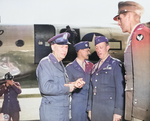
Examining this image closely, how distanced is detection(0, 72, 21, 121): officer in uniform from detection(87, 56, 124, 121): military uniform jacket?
2.95 ft

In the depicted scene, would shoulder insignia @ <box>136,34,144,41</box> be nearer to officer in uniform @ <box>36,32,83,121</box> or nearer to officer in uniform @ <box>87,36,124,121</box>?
officer in uniform @ <box>87,36,124,121</box>

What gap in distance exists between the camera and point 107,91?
1.77 metres

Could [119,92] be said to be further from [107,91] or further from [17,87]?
[17,87]

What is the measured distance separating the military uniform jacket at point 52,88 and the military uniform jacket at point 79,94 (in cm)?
11

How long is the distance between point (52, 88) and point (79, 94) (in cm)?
36

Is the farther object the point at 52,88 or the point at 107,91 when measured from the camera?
the point at 107,91

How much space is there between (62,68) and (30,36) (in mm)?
603

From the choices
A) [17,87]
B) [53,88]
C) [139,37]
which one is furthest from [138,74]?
[17,87]

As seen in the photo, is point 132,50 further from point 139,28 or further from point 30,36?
point 30,36

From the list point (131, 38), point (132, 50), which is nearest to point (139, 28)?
point (131, 38)

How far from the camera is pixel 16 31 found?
1945 mm

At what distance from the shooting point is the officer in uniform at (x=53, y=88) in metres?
1.69

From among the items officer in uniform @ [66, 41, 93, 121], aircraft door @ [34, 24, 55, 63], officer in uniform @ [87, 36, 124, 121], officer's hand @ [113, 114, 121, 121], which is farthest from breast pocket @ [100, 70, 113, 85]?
aircraft door @ [34, 24, 55, 63]

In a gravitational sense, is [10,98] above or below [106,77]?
below
